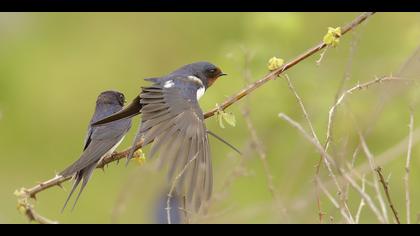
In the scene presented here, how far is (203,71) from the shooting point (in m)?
5.22

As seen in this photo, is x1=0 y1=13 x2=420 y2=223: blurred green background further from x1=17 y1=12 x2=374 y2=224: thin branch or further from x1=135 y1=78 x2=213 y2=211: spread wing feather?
x1=17 y1=12 x2=374 y2=224: thin branch

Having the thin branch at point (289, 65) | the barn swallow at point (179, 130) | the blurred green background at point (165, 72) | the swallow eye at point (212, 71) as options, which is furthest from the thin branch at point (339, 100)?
the blurred green background at point (165, 72)

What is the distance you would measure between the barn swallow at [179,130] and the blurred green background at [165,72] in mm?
1490

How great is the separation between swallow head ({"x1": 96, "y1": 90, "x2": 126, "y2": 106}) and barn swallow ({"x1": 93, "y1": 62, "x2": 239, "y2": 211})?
0.42 m

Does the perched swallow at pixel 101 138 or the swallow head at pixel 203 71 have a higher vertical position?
the swallow head at pixel 203 71

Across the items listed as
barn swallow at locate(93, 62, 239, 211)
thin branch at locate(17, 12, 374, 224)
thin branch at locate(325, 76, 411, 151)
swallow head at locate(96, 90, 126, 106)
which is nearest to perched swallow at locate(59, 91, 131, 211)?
swallow head at locate(96, 90, 126, 106)

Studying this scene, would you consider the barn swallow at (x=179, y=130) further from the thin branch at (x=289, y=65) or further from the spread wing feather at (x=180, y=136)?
the thin branch at (x=289, y=65)

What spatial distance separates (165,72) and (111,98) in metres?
5.11

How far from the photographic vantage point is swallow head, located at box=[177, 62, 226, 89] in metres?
5.10

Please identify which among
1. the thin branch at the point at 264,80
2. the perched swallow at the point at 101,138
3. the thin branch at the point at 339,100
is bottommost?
the thin branch at the point at 339,100

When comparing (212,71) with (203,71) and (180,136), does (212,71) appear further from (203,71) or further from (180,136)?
(180,136)

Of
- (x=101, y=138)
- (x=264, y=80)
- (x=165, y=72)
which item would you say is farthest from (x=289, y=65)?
(x=165, y=72)

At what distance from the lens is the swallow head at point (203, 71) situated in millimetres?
5098
